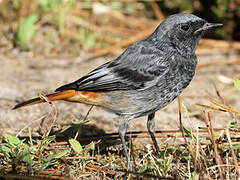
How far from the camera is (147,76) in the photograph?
371cm

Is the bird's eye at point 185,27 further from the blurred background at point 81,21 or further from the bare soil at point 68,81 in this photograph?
the blurred background at point 81,21

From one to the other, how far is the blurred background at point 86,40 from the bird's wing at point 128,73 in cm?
128

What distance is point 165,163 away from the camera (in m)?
3.22

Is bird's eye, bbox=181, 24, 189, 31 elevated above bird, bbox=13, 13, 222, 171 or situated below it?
above

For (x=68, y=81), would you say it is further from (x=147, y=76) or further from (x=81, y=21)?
(x=147, y=76)

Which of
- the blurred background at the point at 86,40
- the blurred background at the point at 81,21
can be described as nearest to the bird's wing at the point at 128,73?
the blurred background at the point at 86,40

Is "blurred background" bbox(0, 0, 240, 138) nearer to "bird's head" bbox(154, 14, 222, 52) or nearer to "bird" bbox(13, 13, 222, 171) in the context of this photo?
"bird" bbox(13, 13, 222, 171)

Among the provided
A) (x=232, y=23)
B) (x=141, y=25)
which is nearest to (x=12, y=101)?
(x=141, y=25)

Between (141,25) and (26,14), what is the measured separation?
226 cm

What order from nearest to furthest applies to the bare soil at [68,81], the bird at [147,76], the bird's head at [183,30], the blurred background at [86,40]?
the bird at [147,76], the bird's head at [183,30], the bare soil at [68,81], the blurred background at [86,40]

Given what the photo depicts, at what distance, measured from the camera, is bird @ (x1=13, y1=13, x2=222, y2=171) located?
3654 millimetres

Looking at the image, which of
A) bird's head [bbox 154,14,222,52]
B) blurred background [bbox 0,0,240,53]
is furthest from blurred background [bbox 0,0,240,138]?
bird's head [bbox 154,14,222,52]

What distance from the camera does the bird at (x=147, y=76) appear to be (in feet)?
12.0

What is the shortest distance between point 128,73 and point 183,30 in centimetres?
70
